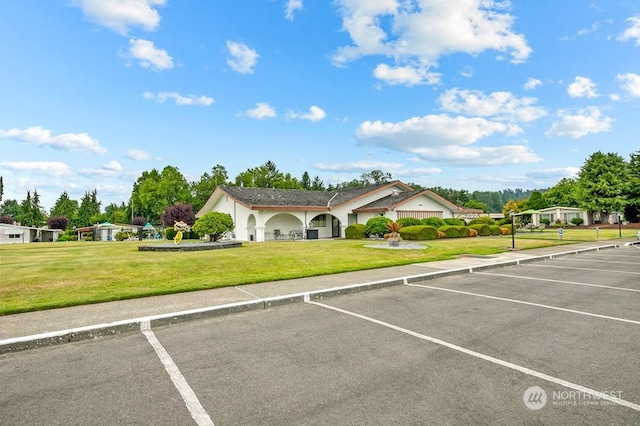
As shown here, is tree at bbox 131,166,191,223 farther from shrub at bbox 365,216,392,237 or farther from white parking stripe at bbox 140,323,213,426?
white parking stripe at bbox 140,323,213,426

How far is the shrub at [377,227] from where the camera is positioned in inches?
1055

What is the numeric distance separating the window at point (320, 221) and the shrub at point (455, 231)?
1079 centimetres

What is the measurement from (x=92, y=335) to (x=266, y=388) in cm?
333

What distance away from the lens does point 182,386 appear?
3480 millimetres

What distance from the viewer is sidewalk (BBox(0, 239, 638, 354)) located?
16.3 ft

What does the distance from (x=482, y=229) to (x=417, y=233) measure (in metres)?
10.1

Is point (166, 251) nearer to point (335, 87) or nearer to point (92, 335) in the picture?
point (92, 335)

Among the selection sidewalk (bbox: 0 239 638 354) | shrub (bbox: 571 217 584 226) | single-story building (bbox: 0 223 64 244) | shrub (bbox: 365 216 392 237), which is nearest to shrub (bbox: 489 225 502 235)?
shrub (bbox: 365 216 392 237)

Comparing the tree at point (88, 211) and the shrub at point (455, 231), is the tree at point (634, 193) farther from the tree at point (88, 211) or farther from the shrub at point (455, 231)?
the tree at point (88, 211)

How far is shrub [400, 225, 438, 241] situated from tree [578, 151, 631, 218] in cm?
3907

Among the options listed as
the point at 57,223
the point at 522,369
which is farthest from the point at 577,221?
the point at 57,223

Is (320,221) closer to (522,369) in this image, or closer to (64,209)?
(522,369)

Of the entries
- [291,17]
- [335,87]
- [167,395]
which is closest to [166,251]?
[291,17]

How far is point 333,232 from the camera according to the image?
109 ft
